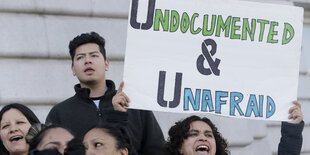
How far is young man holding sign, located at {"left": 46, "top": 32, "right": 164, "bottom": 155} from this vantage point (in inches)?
280

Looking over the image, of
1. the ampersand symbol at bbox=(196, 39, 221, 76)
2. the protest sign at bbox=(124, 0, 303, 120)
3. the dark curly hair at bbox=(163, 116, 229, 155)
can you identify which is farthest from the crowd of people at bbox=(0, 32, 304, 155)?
Answer: the ampersand symbol at bbox=(196, 39, 221, 76)

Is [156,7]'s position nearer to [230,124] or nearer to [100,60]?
[100,60]

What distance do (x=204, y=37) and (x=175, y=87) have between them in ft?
1.39

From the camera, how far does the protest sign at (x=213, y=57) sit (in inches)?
277

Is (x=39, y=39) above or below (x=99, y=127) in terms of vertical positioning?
above

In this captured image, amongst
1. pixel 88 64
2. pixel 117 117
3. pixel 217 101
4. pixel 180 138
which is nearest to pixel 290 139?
pixel 217 101

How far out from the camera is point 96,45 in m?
7.27

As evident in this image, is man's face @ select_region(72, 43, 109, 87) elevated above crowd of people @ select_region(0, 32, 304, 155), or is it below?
above

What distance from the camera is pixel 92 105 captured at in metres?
7.18

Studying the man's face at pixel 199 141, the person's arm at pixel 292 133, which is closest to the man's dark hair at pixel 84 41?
the man's face at pixel 199 141

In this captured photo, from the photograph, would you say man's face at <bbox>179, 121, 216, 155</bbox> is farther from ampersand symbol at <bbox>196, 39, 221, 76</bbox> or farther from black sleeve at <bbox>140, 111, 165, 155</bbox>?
ampersand symbol at <bbox>196, 39, 221, 76</bbox>

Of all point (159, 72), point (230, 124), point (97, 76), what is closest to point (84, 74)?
point (97, 76)

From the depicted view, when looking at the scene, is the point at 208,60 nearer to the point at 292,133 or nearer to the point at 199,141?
the point at 199,141

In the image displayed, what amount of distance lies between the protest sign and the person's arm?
0.06 m
